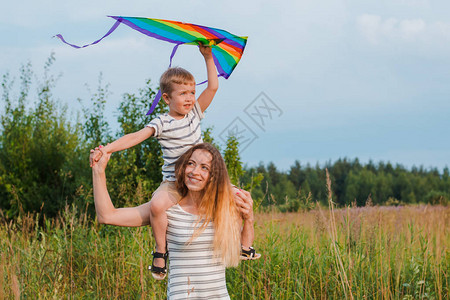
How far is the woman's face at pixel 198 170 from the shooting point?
265 centimetres

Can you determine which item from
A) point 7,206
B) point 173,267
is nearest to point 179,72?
point 173,267

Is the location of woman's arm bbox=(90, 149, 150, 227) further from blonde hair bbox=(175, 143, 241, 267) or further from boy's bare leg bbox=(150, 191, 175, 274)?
blonde hair bbox=(175, 143, 241, 267)

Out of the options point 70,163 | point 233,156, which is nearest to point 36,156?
point 70,163

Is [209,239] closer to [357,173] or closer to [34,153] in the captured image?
[34,153]

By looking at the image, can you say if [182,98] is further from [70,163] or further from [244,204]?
[70,163]

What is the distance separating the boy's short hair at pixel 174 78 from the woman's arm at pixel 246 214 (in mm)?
777

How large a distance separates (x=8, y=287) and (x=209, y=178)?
2.37 m

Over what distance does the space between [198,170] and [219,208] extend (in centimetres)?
25

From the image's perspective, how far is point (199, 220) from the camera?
103 inches

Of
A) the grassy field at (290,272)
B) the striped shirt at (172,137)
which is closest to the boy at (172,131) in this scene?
the striped shirt at (172,137)

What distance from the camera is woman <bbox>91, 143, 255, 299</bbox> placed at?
2580mm

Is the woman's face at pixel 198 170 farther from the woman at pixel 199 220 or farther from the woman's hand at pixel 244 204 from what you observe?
the woman's hand at pixel 244 204

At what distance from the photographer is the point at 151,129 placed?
112 inches

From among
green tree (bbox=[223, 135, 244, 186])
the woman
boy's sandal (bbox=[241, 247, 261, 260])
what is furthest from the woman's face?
green tree (bbox=[223, 135, 244, 186])
